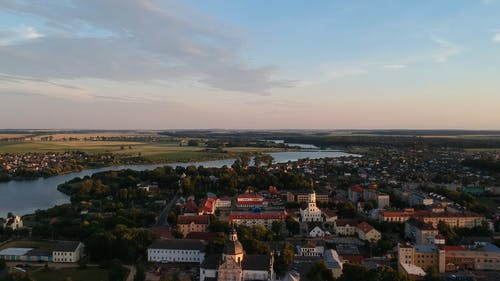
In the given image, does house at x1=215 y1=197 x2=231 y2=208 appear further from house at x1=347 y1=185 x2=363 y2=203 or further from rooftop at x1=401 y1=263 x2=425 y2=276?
rooftop at x1=401 y1=263 x2=425 y2=276

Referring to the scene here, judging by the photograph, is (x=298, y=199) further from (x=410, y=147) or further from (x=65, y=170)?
(x=410, y=147)

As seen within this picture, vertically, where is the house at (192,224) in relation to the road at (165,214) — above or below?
above

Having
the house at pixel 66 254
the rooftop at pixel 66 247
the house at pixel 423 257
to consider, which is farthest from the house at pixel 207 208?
the house at pixel 423 257

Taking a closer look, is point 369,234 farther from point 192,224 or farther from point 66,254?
point 66,254

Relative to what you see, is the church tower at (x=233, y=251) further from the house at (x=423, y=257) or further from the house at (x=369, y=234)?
the house at (x=369, y=234)

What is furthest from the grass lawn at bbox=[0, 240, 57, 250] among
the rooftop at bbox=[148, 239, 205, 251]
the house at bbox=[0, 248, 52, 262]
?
the rooftop at bbox=[148, 239, 205, 251]

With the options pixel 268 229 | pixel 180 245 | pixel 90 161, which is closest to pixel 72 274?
pixel 180 245
